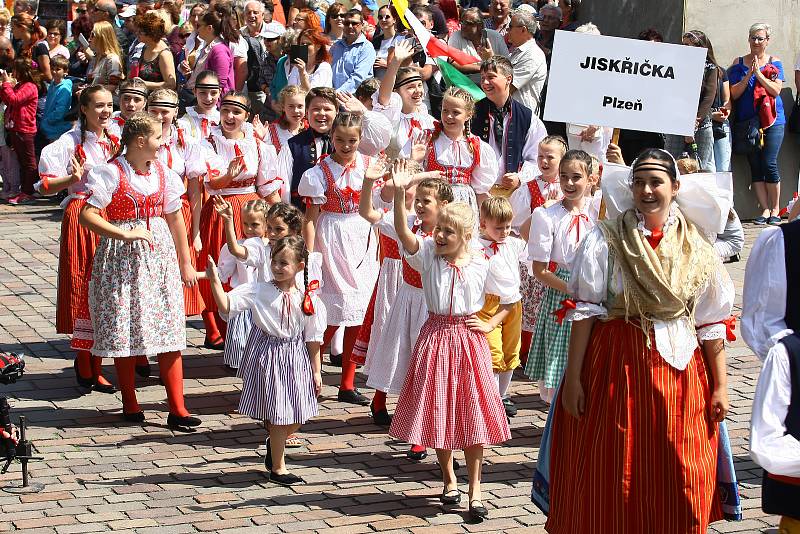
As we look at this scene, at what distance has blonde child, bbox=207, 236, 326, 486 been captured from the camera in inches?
269

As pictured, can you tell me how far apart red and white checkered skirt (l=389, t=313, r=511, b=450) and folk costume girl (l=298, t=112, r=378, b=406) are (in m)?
1.78

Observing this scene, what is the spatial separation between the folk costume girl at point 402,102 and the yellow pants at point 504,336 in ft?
7.35

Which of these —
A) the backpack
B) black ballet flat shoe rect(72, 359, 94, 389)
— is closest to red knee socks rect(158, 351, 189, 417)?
black ballet flat shoe rect(72, 359, 94, 389)

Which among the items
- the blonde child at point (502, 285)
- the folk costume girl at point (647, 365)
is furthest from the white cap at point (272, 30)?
the folk costume girl at point (647, 365)

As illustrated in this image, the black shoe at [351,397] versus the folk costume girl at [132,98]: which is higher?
the folk costume girl at [132,98]

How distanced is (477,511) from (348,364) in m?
2.14

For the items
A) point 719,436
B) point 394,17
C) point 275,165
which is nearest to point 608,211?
point 719,436

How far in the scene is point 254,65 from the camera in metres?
13.2

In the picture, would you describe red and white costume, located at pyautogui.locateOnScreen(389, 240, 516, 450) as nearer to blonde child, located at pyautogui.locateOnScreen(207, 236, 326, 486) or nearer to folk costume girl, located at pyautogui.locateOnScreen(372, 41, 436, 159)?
blonde child, located at pyautogui.locateOnScreen(207, 236, 326, 486)

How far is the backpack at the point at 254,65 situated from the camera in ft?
43.1

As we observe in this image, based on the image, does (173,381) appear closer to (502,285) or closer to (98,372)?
(98,372)

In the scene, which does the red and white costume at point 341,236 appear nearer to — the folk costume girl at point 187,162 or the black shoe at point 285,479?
the folk costume girl at point 187,162

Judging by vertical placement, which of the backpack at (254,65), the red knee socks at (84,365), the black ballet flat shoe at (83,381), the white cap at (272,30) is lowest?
the black ballet flat shoe at (83,381)

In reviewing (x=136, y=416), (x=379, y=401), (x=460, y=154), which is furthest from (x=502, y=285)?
(x=136, y=416)
